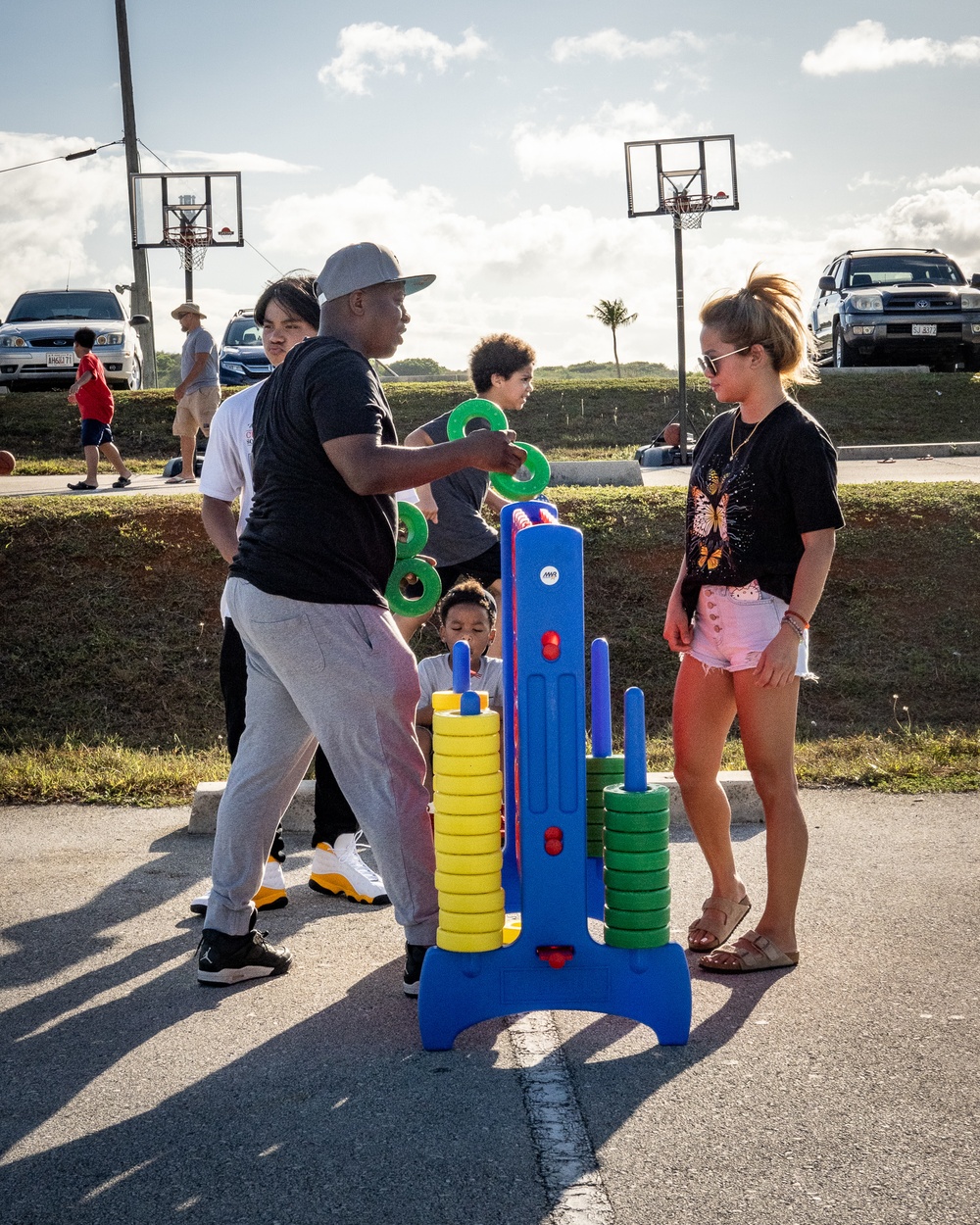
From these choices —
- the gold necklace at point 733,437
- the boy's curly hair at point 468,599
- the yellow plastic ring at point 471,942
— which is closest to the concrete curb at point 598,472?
the boy's curly hair at point 468,599

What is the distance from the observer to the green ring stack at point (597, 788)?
390cm

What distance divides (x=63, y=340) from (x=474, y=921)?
1983 cm

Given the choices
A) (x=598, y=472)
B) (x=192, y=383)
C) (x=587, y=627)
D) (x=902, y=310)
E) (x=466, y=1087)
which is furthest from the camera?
(x=902, y=310)

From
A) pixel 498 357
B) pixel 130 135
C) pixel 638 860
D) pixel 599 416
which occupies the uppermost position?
pixel 130 135

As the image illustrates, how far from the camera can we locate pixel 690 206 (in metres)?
16.5

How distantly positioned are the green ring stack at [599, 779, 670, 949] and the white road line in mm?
364

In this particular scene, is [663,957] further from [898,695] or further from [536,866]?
[898,695]

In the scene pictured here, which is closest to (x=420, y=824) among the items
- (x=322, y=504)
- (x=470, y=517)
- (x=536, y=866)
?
(x=536, y=866)

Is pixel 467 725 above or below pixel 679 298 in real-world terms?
below

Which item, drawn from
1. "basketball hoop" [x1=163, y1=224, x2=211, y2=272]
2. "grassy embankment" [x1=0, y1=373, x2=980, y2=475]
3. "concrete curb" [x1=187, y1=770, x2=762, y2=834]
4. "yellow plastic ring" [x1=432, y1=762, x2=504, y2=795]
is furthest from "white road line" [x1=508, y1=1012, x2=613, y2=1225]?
"basketball hoop" [x1=163, y1=224, x2=211, y2=272]

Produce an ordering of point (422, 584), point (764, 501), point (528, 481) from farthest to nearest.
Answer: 1. point (422, 584)
2. point (764, 501)
3. point (528, 481)

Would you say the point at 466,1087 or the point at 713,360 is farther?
the point at 713,360

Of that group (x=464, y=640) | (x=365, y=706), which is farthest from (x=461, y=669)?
(x=464, y=640)

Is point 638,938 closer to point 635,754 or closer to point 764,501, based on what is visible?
point 635,754
